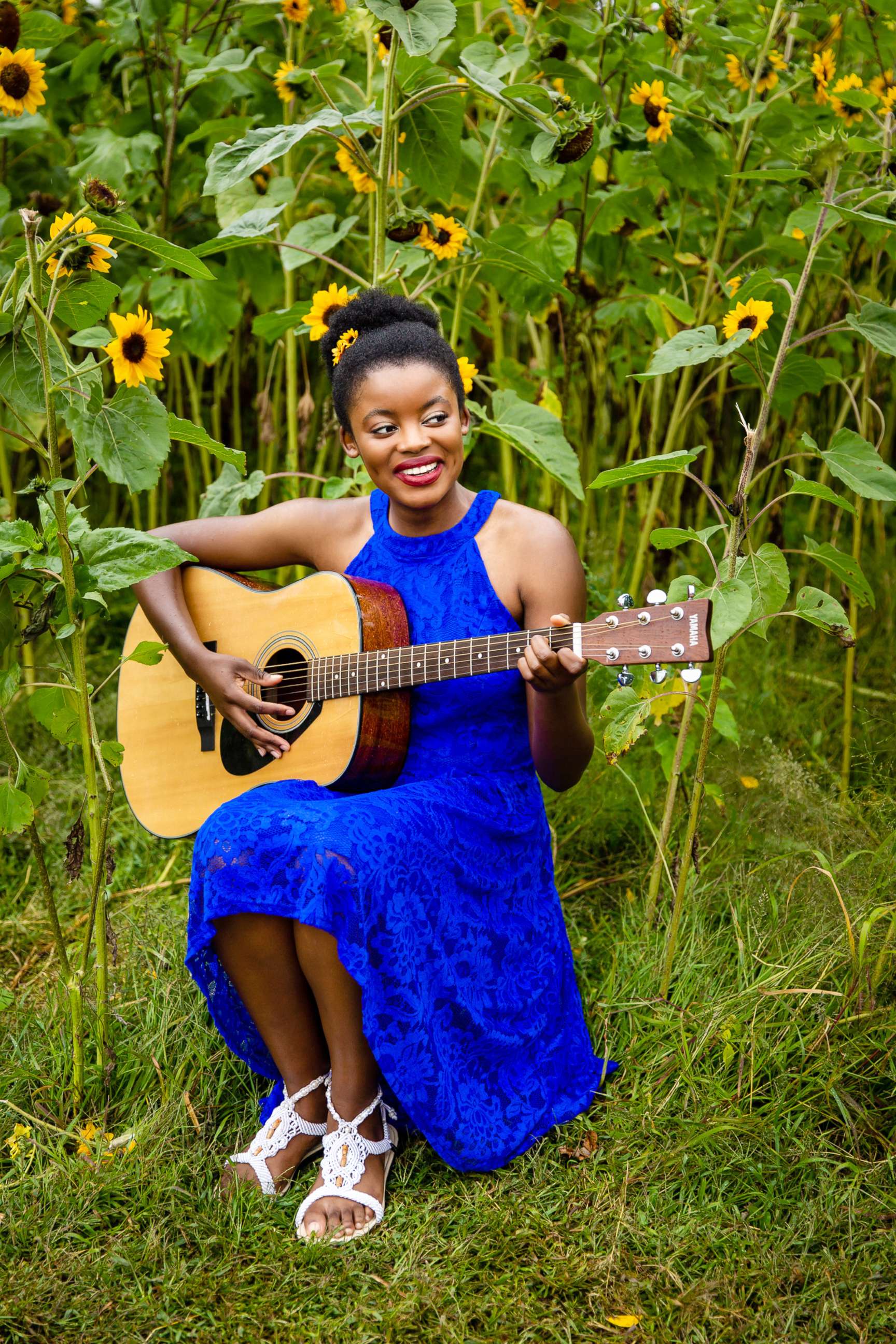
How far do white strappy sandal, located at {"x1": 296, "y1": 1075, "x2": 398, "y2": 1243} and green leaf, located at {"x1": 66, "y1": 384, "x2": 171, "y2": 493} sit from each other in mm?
1033

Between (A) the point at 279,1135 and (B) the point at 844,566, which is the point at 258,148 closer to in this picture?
(B) the point at 844,566

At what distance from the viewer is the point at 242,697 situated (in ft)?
7.56

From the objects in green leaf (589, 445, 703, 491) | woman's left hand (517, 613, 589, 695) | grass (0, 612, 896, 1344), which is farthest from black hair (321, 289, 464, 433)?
grass (0, 612, 896, 1344)

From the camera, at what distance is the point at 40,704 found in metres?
2.02

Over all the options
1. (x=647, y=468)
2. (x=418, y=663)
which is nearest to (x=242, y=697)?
(x=418, y=663)

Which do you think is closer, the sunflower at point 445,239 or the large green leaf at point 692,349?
the large green leaf at point 692,349

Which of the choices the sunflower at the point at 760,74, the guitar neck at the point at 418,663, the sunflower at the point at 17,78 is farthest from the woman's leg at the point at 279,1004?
the sunflower at the point at 760,74

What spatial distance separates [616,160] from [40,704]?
1.94 metres

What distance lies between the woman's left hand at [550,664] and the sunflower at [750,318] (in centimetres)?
59

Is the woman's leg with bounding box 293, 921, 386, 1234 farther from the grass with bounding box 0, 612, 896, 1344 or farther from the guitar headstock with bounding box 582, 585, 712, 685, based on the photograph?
the guitar headstock with bounding box 582, 585, 712, 685

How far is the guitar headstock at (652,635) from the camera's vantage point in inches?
71.3

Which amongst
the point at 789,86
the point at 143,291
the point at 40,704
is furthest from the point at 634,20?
the point at 40,704

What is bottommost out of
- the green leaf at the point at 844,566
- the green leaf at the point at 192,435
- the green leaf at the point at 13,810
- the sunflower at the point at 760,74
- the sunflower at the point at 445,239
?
the green leaf at the point at 13,810

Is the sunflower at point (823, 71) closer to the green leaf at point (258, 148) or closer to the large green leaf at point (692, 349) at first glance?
the large green leaf at point (692, 349)
